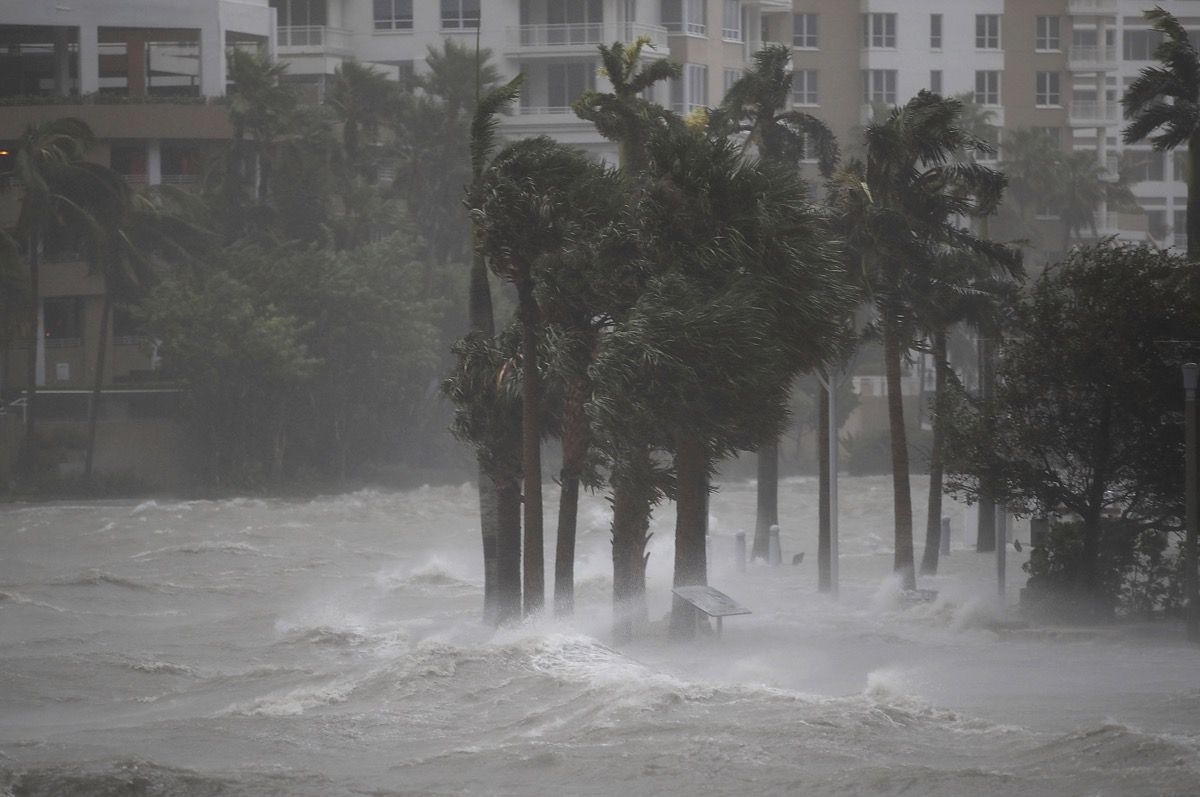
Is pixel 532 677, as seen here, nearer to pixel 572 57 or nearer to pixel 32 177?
pixel 32 177

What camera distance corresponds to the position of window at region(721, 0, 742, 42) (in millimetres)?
87938

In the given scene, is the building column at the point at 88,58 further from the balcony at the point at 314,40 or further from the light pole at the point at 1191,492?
the light pole at the point at 1191,492

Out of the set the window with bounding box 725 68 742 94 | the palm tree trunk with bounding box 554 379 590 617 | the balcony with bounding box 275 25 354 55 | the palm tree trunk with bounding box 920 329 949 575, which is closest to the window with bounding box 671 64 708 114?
the window with bounding box 725 68 742 94

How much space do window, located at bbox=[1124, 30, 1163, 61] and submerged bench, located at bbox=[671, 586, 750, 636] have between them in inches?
3916

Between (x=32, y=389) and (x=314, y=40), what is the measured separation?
27.3 m

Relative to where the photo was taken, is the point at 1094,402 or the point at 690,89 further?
the point at 690,89

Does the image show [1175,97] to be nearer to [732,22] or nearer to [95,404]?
[95,404]

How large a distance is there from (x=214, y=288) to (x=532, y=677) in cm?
4291

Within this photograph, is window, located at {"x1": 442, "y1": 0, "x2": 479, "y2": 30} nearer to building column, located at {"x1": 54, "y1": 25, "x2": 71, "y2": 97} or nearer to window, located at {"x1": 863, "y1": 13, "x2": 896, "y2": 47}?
building column, located at {"x1": 54, "y1": 25, "x2": 71, "y2": 97}

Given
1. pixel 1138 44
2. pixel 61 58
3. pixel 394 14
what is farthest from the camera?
pixel 1138 44

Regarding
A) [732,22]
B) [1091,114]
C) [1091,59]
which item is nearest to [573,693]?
[732,22]

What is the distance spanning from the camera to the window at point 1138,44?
398 ft

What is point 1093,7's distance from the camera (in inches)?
4195

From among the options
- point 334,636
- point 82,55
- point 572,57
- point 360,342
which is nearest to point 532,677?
point 334,636
